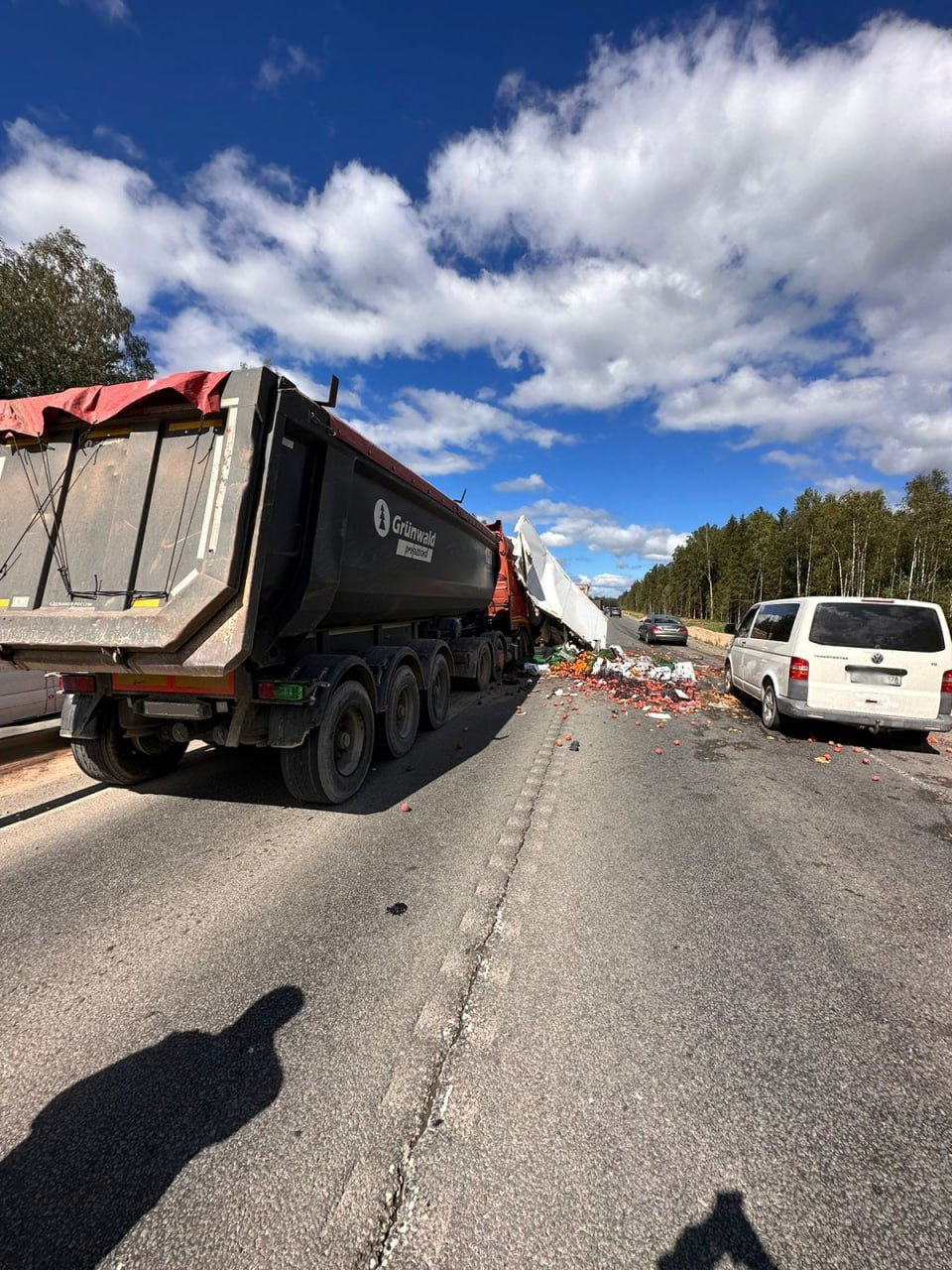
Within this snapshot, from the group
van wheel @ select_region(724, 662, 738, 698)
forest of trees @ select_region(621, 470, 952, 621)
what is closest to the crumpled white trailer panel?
van wheel @ select_region(724, 662, 738, 698)

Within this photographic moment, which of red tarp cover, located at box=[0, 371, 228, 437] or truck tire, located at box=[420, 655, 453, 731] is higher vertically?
red tarp cover, located at box=[0, 371, 228, 437]

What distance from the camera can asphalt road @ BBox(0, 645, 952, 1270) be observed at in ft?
5.40

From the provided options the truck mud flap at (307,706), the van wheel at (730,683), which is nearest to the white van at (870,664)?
the van wheel at (730,683)

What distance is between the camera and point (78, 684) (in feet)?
15.4

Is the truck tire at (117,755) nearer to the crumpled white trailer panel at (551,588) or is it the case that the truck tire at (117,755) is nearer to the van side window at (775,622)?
the van side window at (775,622)

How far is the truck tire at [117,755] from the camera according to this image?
512cm

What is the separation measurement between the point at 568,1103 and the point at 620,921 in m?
1.27

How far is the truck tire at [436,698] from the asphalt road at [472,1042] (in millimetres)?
2945

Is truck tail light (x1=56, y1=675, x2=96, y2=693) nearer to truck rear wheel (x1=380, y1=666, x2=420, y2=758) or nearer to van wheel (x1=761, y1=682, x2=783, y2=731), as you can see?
truck rear wheel (x1=380, y1=666, x2=420, y2=758)

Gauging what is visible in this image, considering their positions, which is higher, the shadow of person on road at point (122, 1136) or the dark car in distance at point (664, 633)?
the dark car in distance at point (664, 633)

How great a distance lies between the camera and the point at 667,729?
333 inches

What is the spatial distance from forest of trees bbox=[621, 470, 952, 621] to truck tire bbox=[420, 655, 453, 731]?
135 ft

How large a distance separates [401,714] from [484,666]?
4.68m

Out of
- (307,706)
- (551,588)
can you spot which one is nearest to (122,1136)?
(307,706)
